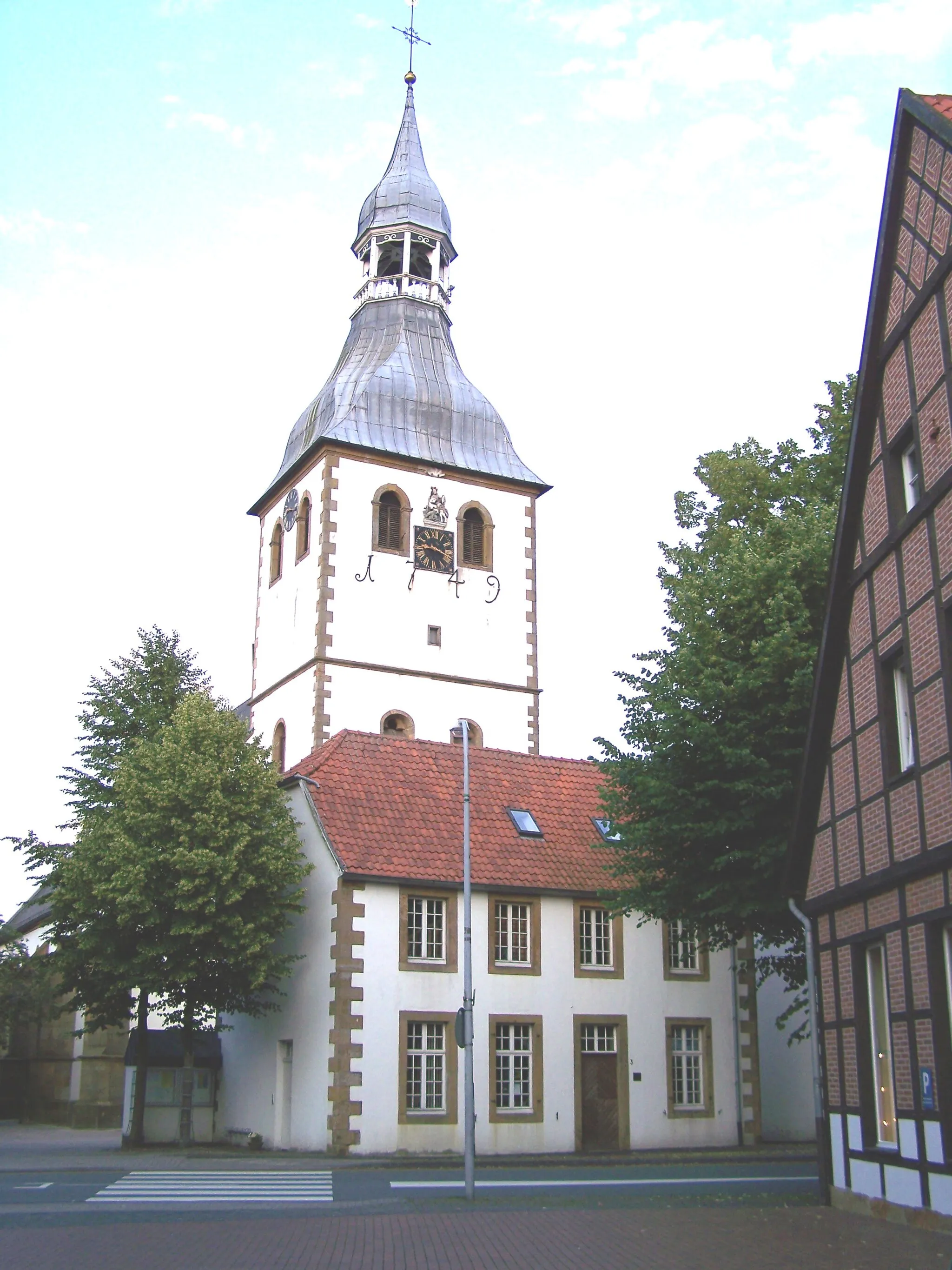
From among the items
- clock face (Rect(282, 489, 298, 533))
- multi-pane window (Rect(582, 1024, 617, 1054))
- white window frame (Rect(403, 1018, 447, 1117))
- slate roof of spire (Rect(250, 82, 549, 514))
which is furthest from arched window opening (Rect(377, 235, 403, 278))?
white window frame (Rect(403, 1018, 447, 1117))

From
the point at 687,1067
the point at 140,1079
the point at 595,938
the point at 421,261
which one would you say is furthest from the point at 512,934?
the point at 421,261

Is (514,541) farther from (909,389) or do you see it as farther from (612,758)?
(909,389)

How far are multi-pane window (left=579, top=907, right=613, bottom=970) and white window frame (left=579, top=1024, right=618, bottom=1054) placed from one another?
122 centimetres

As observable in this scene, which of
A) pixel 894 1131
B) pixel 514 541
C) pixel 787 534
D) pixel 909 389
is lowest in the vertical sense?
pixel 894 1131

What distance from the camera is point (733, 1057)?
103 feet

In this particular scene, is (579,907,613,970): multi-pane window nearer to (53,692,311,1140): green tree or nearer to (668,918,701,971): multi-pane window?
(668,918,701,971): multi-pane window

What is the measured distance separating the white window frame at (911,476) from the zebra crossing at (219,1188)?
1129 cm

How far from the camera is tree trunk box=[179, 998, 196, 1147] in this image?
29.2m

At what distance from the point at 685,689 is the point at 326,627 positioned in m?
20.2

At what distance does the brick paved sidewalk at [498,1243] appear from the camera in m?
13.6

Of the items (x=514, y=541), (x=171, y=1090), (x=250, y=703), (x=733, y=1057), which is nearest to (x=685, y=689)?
(x=733, y=1057)

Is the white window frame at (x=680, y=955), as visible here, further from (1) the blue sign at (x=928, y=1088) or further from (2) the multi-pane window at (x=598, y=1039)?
(1) the blue sign at (x=928, y=1088)

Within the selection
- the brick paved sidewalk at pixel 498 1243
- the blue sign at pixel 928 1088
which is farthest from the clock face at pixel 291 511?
the blue sign at pixel 928 1088

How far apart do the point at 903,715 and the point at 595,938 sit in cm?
1579
